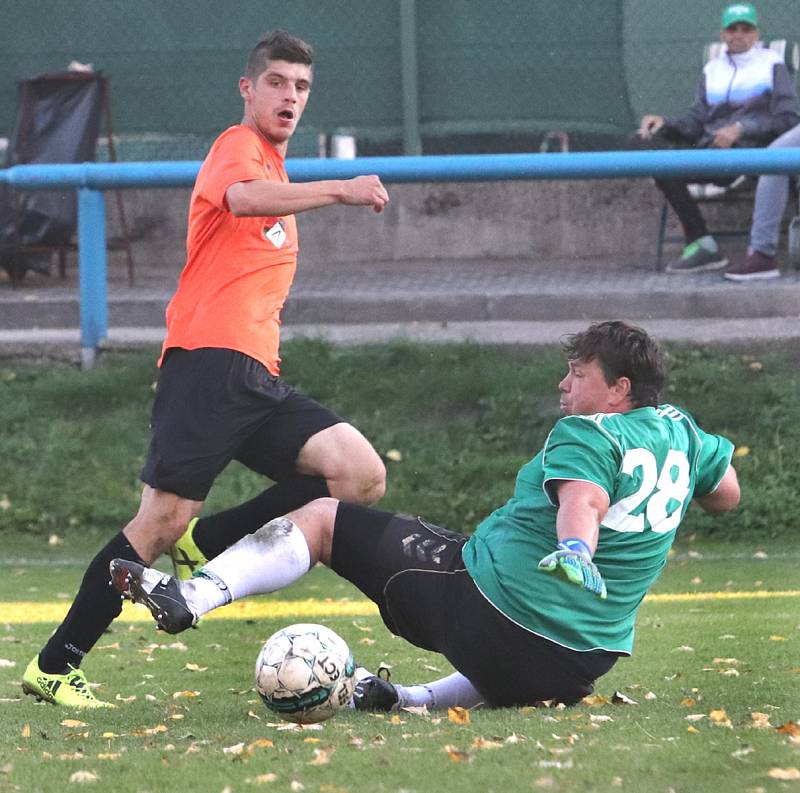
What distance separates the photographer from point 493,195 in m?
13.3

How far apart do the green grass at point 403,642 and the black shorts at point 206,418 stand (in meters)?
0.75

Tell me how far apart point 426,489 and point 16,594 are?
2.55 m

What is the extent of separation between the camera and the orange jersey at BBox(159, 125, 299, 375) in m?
5.71

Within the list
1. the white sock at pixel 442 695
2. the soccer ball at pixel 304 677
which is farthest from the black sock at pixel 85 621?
the white sock at pixel 442 695

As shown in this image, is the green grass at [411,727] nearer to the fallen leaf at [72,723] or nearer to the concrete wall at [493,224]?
the fallen leaf at [72,723]

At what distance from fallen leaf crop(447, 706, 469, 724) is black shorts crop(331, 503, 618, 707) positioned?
0.15 meters

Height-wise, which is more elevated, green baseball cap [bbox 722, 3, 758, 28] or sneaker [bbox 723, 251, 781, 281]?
green baseball cap [bbox 722, 3, 758, 28]

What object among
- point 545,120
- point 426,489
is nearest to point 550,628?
point 426,489

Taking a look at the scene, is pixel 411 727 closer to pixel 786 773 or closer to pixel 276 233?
pixel 786 773

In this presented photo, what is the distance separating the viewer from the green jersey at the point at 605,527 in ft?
15.5

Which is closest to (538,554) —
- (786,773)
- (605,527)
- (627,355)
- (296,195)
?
(605,527)

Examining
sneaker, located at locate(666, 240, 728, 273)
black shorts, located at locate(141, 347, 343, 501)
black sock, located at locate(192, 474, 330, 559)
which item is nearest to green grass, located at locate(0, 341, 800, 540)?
sneaker, located at locate(666, 240, 728, 273)

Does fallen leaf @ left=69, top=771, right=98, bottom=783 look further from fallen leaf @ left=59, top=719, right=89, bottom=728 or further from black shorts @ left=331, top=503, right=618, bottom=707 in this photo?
black shorts @ left=331, top=503, right=618, bottom=707

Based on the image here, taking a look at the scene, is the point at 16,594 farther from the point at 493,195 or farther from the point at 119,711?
the point at 493,195
